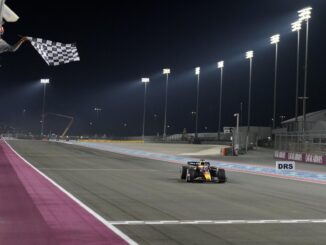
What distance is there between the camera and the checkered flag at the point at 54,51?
7.25m

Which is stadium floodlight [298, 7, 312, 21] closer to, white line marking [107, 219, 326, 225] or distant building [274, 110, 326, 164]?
distant building [274, 110, 326, 164]

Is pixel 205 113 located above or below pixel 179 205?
above

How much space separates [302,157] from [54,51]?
99.7 ft

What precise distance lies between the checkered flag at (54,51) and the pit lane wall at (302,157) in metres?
27.4

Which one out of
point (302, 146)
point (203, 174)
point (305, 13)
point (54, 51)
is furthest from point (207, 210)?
point (305, 13)

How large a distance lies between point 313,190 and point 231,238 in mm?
8885

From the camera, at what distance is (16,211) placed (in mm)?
9125

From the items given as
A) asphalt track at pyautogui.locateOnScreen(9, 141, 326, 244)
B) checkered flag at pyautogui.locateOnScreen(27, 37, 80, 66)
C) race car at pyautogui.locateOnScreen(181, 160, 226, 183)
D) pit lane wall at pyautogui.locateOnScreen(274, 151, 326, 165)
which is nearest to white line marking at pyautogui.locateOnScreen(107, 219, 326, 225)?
asphalt track at pyautogui.locateOnScreen(9, 141, 326, 244)

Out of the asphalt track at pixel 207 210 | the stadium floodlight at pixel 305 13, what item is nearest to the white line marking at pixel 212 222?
the asphalt track at pixel 207 210

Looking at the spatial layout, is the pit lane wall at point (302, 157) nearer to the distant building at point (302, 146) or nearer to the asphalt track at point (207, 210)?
the distant building at point (302, 146)

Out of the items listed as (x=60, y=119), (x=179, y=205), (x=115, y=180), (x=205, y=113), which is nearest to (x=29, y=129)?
(x=60, y=119)

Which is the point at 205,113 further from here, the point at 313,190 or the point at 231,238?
the point at 231,238

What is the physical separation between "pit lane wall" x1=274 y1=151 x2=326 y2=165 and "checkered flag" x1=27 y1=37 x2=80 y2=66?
27.4m

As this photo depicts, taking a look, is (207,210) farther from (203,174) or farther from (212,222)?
(203,174)
